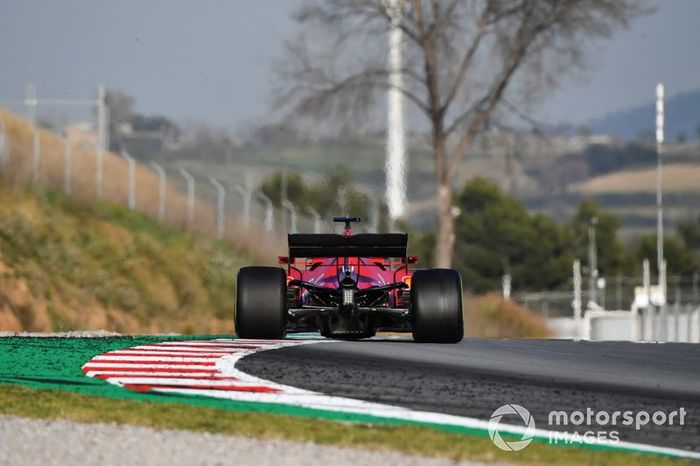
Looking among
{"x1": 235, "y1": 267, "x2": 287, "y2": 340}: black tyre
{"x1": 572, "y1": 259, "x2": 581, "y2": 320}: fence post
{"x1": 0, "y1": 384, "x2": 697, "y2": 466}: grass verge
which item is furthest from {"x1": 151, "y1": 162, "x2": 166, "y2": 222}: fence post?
{"x1": 0, "y1": 384, "x2": 697, "y2": 466}: grass verge

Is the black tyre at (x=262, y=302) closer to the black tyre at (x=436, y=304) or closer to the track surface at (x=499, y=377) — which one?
the track surface at (x=499, y=377)

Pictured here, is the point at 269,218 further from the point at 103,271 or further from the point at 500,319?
the point at 103,271

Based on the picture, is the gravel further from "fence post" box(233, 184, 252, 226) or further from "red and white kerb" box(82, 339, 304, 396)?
"fence post" box(233, 184, 252, 226)

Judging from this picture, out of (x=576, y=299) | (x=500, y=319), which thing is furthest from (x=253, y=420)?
(x=576, y=299)

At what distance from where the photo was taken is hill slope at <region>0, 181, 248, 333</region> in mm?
31922

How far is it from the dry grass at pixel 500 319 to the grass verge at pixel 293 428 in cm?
2866

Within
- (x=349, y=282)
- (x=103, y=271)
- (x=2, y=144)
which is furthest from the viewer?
(x=2, y=144)

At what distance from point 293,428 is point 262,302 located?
7.64m

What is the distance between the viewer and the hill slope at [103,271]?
105 ft

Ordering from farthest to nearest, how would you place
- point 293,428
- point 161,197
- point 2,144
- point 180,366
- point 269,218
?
point 269,218 → point 161,197 → point 2,144 → point 180,366 → point 293,428

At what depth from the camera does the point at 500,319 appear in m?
43.5

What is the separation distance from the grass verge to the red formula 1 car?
19.7 feet

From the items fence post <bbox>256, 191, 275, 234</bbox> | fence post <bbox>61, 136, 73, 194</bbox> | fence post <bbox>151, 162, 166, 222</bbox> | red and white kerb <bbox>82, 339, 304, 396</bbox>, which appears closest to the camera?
red and white kerb <bbox>82, 339, 304, 396</bbox>

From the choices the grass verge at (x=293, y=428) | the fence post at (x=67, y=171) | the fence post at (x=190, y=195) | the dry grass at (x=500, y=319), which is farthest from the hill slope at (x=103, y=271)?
the grass verge at (x=293, y=428)
